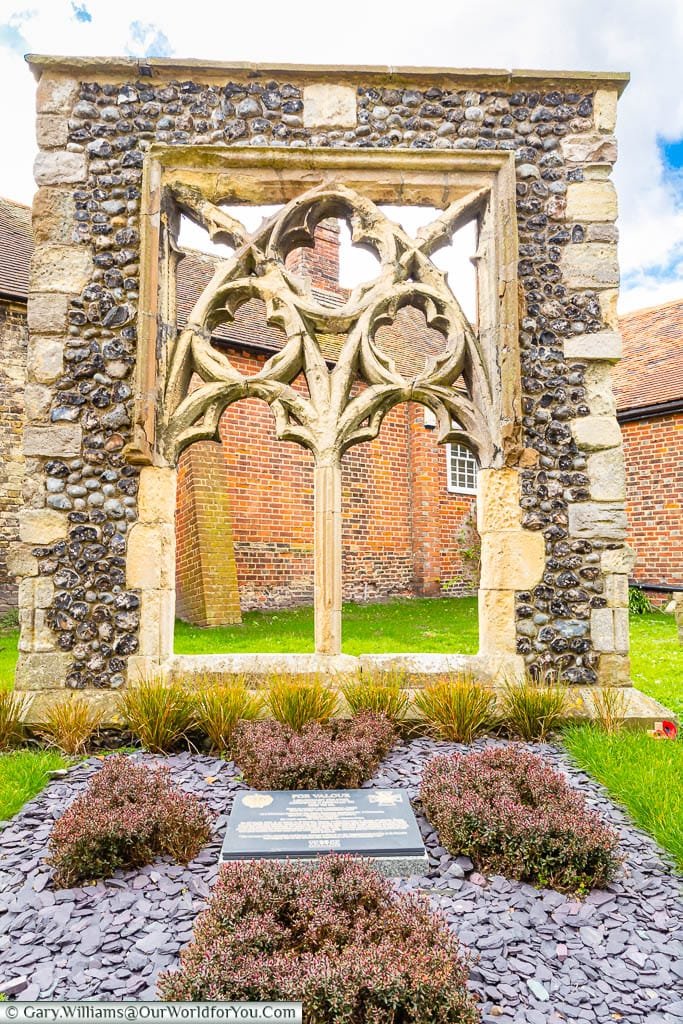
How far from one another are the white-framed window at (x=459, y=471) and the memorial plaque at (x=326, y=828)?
11672 millimetres

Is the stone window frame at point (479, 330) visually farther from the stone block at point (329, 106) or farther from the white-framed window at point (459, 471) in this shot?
the white-framed window at point (459, 471)

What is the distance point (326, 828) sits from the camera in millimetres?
2805

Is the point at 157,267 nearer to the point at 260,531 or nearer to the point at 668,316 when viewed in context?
the point at 260,531

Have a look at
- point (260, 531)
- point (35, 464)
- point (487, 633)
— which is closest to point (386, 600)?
point (260, 531)

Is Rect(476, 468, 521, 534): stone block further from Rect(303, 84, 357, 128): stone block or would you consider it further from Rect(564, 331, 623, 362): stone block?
Rect(303, 84, 357, 128): stone block

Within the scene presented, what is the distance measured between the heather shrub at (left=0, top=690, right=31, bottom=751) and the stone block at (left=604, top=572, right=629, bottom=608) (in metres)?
4.21

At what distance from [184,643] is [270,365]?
4.49 metres

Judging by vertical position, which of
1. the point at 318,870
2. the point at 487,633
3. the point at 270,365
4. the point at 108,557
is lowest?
the point at 318,870

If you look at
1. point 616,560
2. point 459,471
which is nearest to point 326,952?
point 616,560

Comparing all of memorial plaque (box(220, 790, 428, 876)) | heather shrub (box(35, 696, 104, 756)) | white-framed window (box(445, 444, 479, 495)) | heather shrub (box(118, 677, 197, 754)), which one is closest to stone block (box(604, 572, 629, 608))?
memorial plaque (box(220, 790, 428, 876))

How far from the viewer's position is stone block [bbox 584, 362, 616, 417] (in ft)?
15.8

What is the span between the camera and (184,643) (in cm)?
808

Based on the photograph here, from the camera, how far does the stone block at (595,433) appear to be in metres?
4.79

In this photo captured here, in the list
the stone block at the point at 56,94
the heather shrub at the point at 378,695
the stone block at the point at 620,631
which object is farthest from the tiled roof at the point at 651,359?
the stone block at the point at 56,94
